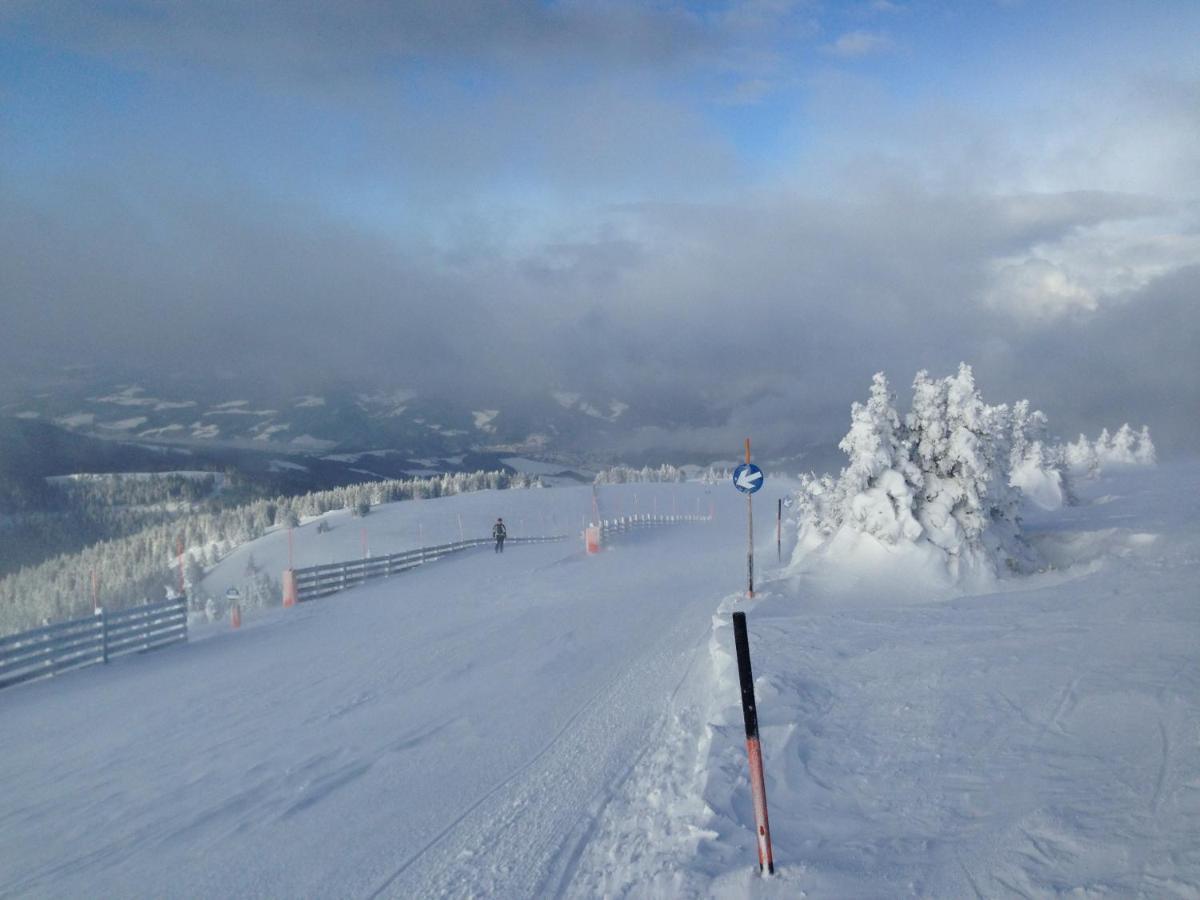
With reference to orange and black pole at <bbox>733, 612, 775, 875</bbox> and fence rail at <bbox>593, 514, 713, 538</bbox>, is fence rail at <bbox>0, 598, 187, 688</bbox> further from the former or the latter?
fence rail at <bbox>593, 514, 713, 538</bbox>

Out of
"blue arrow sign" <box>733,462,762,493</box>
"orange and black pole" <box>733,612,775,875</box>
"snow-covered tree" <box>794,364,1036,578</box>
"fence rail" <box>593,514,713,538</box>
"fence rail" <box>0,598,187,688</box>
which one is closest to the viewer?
"orange and black pole" <box>733,612,775,875</box>

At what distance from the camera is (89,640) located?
15.9 meters

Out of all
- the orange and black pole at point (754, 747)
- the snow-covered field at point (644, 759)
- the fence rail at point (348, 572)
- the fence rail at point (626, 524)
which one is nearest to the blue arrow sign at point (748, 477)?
the snow-covered field at point (644, 759)

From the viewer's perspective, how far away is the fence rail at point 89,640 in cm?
1436

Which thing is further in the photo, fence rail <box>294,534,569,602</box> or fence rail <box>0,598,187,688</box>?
fence rail <box>294,534,569,602</box>

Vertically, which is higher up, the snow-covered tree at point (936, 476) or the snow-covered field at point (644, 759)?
the snow-covered tree at point (936, 476)

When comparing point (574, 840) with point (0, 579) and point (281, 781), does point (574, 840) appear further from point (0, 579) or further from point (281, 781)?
point (0, 579)

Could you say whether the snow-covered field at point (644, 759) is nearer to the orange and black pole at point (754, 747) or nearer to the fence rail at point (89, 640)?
the orange and black pole at point (754, 747)

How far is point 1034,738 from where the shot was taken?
6387 mm

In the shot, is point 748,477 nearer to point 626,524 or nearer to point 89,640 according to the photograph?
point 89,640

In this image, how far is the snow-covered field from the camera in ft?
15.7

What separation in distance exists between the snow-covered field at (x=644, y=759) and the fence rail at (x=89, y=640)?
1.70 ft

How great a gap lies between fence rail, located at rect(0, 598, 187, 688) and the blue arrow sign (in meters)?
13.8

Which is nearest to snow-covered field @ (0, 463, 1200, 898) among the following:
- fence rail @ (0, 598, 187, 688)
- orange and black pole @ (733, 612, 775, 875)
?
orange and black pole @ (733, 612, 775, 875)
